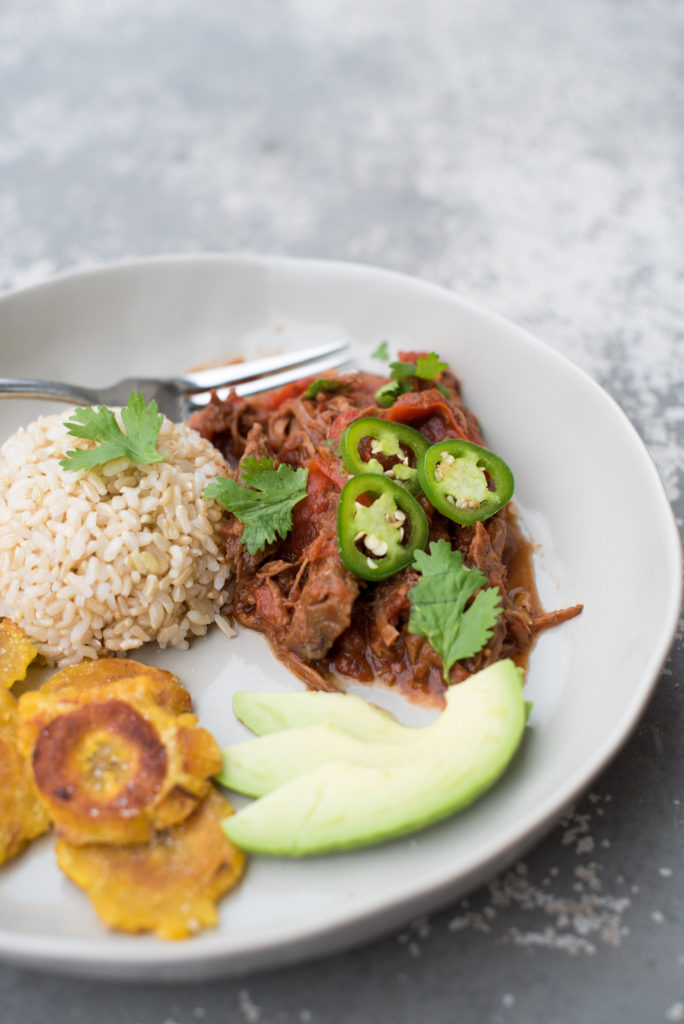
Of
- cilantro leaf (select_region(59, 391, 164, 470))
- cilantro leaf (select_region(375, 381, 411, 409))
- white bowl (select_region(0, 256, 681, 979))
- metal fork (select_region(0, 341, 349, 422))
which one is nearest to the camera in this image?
white bowl (select_region(0, 256, 681, 979))

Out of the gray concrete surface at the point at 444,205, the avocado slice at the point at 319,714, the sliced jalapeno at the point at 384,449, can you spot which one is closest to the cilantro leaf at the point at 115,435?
the sliced jalapeno at the point at 384,449

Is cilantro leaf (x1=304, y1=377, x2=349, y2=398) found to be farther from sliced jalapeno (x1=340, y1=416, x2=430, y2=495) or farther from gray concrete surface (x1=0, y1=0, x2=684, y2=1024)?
gray concrete surface (x1=0, y1=0, x2=684, y2=1024)

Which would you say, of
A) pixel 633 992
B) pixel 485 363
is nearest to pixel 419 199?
pixel 485 363

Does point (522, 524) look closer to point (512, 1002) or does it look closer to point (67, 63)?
point (512, 1002)

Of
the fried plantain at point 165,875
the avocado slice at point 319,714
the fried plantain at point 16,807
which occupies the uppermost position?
the avocado slice at point 319,714

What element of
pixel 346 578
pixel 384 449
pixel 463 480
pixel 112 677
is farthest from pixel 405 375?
pixel 112 677

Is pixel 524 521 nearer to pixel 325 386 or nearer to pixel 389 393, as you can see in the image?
pixel 389 393

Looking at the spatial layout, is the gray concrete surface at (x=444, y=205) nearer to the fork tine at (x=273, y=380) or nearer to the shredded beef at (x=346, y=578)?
the shredded beef at (x=346, y=578)

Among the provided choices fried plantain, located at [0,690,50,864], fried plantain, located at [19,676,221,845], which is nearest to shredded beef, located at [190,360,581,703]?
A: fried plantain, located at [19,676,221,845]
